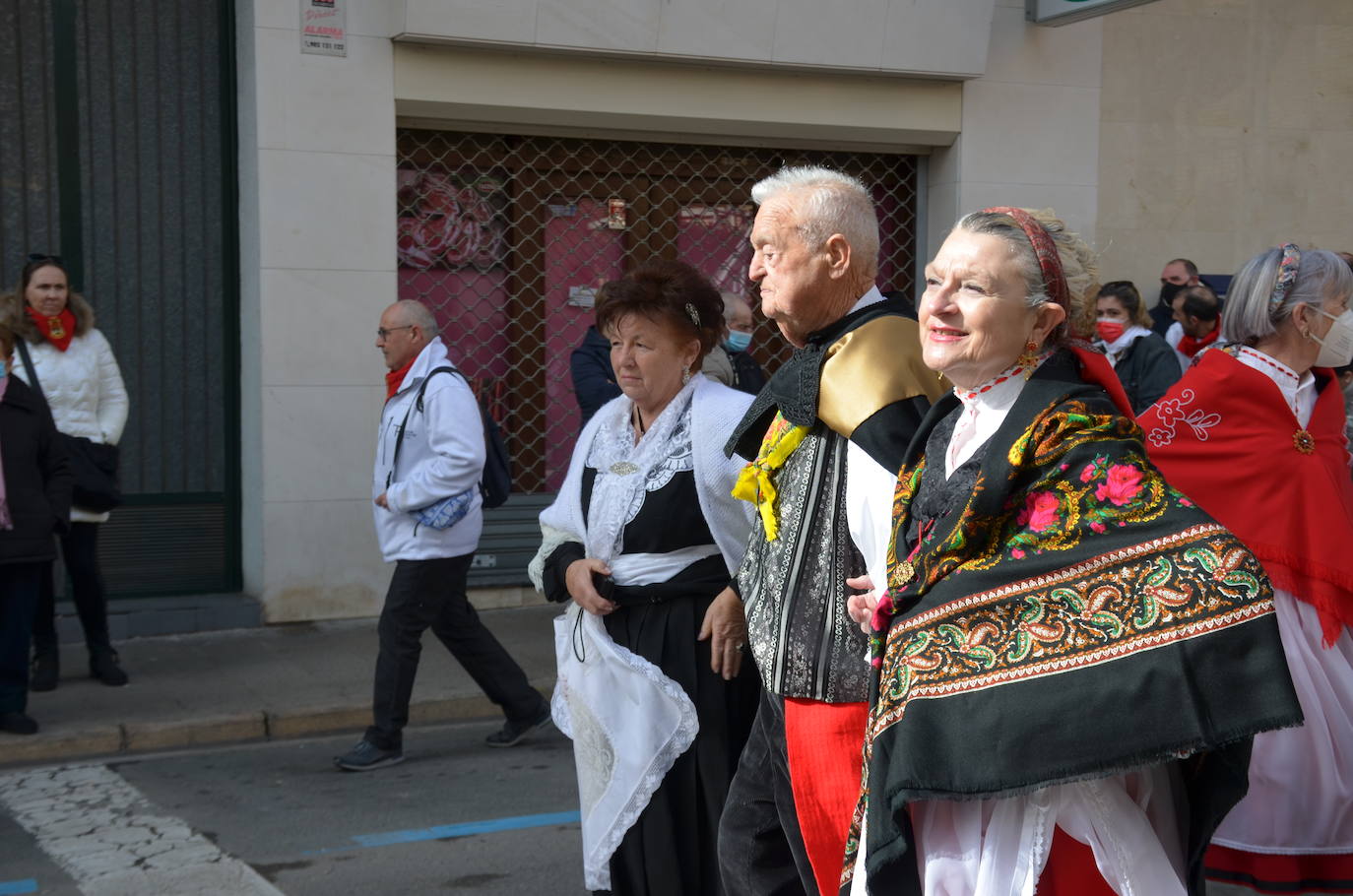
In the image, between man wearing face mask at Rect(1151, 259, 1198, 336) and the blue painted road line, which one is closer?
the blue painted road line

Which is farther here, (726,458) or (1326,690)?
(1326,690)

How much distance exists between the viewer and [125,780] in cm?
631

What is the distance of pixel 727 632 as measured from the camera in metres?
3.67

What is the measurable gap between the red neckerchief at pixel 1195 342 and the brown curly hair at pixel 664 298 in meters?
6.26

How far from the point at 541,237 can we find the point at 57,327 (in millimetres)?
3356

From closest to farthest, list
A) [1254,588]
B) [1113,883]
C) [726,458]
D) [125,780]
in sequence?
[1254,588]
[1113,883]
[726,458]
[125,780]

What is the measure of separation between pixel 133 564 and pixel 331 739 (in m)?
2.53

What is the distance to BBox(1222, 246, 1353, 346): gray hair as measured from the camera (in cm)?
453

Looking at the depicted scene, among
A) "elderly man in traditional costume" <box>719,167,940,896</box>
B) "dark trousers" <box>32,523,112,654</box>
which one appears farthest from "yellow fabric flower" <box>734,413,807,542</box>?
"dark trousers" <box>32,523,112,654</box>

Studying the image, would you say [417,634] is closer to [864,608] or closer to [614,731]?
[614,731]

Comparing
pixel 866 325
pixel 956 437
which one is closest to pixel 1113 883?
pixel 956 437

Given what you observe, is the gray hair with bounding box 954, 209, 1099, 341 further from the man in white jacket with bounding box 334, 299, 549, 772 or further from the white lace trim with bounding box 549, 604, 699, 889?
the man in white jacket with bounding box 334, 299, 549, 772

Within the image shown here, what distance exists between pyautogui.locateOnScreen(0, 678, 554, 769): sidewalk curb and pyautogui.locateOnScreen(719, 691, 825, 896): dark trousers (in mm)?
4238

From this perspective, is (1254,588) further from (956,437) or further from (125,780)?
(125,780)
